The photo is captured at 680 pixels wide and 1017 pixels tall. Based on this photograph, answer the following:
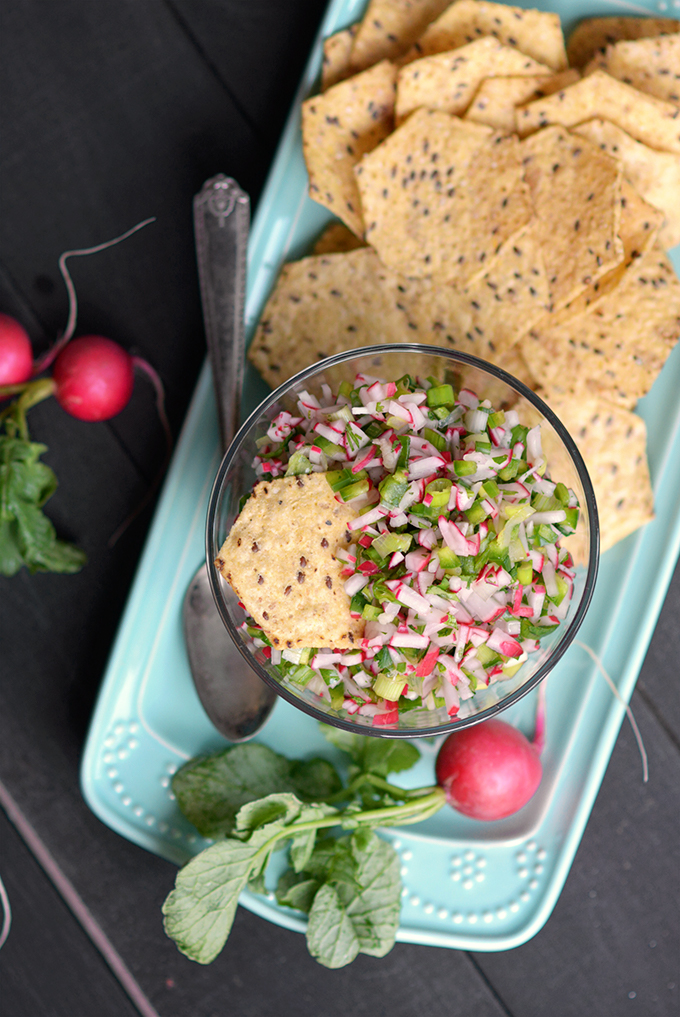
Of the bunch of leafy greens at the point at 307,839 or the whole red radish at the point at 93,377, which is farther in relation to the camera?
the whole red radish at the point at 93,377

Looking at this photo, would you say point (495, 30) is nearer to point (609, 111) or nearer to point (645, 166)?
point (609, 111)

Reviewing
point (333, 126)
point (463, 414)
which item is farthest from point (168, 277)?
point (463, 414)

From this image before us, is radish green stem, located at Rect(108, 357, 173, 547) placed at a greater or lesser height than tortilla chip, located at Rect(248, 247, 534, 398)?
lesser

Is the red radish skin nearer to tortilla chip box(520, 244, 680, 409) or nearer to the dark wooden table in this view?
the dark wooden table

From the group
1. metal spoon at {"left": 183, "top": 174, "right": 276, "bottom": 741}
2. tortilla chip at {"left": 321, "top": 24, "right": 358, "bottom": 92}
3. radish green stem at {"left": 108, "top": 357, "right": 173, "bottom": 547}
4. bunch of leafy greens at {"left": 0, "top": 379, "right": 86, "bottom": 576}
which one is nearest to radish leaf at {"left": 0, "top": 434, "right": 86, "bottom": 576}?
bunch of leafy greens at {"left": 0, "top": 379, "right": 86, "bottom": 576}

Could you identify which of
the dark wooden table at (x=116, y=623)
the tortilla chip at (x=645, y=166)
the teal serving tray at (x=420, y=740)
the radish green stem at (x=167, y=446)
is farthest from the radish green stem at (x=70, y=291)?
the tortilla chip at (x=645, y=166)

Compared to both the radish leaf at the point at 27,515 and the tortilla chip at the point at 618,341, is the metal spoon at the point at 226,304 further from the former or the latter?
the tortilla chip at the point at 618,341
